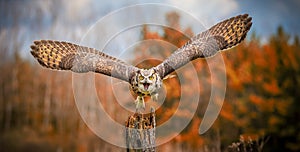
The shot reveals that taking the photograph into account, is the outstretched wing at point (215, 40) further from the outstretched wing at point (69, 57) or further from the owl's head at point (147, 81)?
the outstretched wing at point (69, 57)

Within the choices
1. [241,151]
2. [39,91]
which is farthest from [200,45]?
[39,91]

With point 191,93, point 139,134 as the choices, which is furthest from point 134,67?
point 191,93

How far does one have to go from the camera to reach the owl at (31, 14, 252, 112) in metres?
3.63

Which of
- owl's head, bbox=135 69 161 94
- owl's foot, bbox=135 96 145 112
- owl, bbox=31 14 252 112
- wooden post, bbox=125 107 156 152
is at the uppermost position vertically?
owl, bbox=31 14 252 112

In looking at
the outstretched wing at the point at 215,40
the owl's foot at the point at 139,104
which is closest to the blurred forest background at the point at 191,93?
the outstretched wing at the point at 215,40

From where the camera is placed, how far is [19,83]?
753 inches

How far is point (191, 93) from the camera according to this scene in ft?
39.0

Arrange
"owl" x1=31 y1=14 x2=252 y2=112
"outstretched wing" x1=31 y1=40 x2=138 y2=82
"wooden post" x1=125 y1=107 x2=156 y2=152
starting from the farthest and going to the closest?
1. "outstretched wing" x1=31 y1=40 x2=138 y2=82
2. "owl" x1=31 y1=14 x2=252 y2=112
3. "wooden post" x1=125 y1=107 x2=156 y2=152

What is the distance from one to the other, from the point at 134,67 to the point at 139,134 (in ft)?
2.19

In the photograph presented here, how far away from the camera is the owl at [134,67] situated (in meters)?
3.63

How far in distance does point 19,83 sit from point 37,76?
86 centimetres

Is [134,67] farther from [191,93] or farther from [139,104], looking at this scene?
[191,93]

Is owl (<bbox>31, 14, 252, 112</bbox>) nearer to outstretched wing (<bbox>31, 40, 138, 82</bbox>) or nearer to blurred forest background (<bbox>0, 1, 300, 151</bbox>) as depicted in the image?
outstretched wing (<bbox>31, 40, 138, 82</bbox>)

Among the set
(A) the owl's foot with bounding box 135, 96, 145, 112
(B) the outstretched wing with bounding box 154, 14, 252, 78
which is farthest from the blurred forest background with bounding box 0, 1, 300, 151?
(A) the owl's foot with bounding box 135, 96, 145, 112
